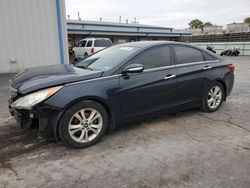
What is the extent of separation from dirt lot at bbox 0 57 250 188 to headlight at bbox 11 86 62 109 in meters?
0.69

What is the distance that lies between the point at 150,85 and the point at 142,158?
1.26 metres

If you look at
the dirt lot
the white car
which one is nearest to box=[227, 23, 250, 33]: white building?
the white car

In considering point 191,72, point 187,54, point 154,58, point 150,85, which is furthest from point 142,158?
point 187,54

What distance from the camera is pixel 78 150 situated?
3086 mm

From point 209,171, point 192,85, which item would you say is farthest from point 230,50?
point 209,171

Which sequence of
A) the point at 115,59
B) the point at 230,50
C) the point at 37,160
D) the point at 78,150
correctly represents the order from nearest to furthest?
the point at 37,160 → the point at 78,150 → the point at 115,59 → the point at 230,50

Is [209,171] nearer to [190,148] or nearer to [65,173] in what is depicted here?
[190,148]

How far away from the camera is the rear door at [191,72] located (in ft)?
13.2

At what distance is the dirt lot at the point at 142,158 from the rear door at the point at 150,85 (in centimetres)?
42

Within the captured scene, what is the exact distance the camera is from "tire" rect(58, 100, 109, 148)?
295 cm

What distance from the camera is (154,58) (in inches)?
149

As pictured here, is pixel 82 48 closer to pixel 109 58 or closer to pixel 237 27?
pixel 109 58

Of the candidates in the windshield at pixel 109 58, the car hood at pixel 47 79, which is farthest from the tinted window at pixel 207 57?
the car hood at pixel 47 79

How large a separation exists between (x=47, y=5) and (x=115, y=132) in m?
8.71
